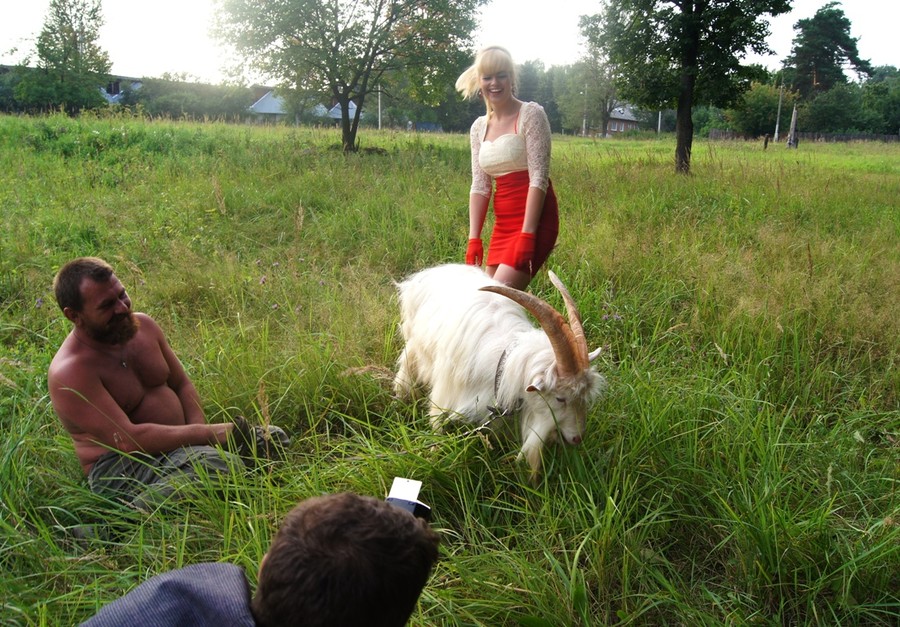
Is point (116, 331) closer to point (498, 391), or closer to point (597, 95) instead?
point (498, 391)

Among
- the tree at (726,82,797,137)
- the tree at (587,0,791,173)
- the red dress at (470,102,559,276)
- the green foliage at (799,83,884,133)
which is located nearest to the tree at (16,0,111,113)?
the tree at (587,0,791,173)

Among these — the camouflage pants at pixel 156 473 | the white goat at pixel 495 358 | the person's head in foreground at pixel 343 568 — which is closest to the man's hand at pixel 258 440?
the camouflage pants at pixel 156 473

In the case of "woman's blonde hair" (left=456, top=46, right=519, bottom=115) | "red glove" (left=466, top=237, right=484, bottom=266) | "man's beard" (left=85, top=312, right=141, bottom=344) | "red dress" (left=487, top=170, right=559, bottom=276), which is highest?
"woman's blonde hair" (left=456, top=46, right=519, bottom=115)

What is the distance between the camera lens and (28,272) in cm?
573

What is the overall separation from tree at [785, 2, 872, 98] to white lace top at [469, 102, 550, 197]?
2363 inches

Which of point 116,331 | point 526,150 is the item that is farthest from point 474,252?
point 116,331

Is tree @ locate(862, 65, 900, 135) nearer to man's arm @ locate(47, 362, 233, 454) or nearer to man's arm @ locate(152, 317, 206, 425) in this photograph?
man's arm @ locate(152, 317, 206, 425)

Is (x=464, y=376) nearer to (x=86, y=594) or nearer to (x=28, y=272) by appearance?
(x=86, y=594)

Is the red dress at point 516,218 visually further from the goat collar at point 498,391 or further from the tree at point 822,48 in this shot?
the tree at point 822,48

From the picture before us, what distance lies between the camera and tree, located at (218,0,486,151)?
13180 millimetres

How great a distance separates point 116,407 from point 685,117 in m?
11.9

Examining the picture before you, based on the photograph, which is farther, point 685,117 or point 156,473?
point 685,117

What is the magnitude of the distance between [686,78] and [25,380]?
1217cm

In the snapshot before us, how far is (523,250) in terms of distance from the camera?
370 centimetres
